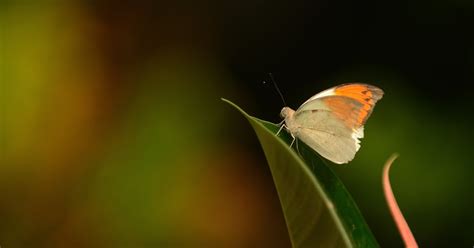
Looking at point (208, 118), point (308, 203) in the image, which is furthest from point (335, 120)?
point (208, 118)

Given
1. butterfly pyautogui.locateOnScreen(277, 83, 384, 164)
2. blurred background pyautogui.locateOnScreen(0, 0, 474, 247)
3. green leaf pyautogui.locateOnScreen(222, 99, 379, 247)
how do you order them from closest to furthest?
green leaf pyautogui.locateOnScreen(222, 99, 379, 247)
butterfly pyautogui.locateOnScreen(277, 83, 384, 164)
blurred background pyautogui.locateOnScreen(0, 0, 474, 247)

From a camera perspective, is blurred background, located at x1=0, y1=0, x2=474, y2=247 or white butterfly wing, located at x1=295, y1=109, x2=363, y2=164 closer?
white butterfly wing, located at x1=295, y1=109, x2=363, y2=164

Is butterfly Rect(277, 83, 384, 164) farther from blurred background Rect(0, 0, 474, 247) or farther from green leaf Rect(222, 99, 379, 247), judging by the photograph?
blurred background Rect(0, 0, 474, 247)

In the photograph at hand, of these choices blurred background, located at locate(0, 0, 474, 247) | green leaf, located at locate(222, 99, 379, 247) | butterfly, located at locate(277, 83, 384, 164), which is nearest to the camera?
green leaf, located at locate(222, 99, 379, 247)

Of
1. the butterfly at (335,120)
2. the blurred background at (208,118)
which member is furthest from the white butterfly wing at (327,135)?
the blurred background at (208,118)

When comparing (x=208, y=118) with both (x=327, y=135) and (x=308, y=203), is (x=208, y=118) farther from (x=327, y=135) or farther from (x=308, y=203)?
(x=308, y=203)

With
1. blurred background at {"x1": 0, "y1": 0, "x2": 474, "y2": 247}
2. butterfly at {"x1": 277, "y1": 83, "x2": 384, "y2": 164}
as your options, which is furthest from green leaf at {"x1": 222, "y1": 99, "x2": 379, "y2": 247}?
blurred background at {"x1": 0, "y1": 0, "x2": 474, "y2": 247}

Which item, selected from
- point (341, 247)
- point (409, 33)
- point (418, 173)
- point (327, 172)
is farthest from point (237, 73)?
point (341, 247)
